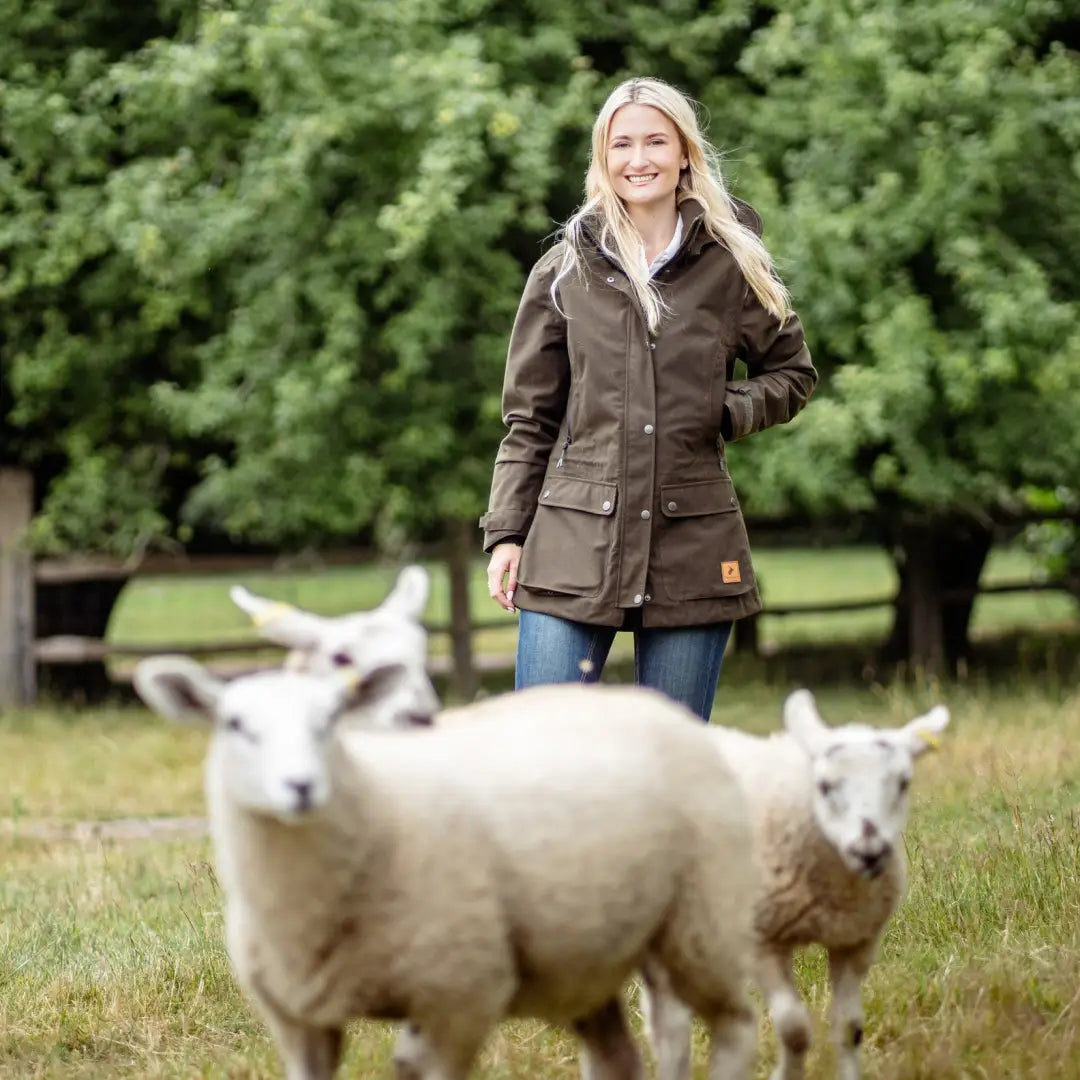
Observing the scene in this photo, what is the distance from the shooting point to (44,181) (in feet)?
37.0

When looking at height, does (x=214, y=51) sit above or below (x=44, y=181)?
above

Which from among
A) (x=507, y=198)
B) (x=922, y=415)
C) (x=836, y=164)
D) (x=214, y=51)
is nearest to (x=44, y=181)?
(x=214, y=51)

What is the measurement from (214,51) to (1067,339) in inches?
219

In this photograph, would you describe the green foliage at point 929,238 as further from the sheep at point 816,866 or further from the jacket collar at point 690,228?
the sheep at point 816,866

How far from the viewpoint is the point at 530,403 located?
13.9 ft

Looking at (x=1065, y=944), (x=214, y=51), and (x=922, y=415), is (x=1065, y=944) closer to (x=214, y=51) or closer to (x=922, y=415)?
(x=922, y=415)

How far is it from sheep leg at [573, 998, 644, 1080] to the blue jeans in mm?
1027

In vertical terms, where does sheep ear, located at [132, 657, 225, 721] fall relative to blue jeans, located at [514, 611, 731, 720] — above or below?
above

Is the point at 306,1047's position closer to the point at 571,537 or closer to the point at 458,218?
the point at 571,537

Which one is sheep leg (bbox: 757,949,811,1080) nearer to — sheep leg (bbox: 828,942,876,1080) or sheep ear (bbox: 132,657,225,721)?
sheep leg (bbox: 828,942,876,1080)

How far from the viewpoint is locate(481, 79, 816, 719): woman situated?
4039mm

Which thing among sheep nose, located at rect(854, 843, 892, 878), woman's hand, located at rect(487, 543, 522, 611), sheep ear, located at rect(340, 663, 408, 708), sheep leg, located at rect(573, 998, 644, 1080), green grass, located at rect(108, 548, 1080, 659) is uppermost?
sheep ear, located at rect(340, 663, 408, 708)

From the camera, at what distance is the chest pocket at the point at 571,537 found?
13.3 feet

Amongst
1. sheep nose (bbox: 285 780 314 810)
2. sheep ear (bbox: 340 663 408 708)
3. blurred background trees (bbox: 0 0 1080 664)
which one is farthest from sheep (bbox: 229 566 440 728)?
blurred background trees (bbox: 0 0 1080 664)
